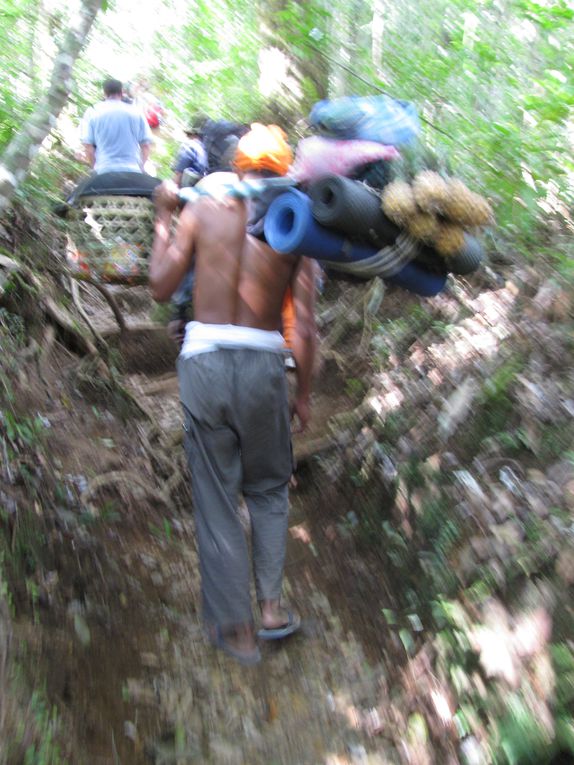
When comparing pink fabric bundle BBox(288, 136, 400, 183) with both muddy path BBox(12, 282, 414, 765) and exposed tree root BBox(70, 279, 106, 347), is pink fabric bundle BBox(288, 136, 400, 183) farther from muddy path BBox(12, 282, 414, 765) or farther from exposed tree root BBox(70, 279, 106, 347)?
exposed tree root BBox(70, 279, 106, 347)

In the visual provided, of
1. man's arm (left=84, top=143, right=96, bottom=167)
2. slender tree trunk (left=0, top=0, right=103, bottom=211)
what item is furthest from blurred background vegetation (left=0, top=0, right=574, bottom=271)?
man's arm (left=84, top=143, right=96, bottom=167)

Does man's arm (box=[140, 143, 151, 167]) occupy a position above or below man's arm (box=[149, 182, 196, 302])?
below

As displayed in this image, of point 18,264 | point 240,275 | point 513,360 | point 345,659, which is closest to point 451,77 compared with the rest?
point 513,360

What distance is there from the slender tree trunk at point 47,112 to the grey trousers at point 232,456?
3.69 feet

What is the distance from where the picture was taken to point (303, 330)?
10.2 feet

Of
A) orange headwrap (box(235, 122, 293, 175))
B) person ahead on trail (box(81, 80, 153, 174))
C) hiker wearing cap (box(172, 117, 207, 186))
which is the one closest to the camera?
orange headwrap (box(235, 122, 293, 175))

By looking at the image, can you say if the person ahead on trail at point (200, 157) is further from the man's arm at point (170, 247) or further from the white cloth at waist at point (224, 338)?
the white cloth at waist at point (224, 338)

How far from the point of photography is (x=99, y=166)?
6.02 m

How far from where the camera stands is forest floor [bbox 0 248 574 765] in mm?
2305

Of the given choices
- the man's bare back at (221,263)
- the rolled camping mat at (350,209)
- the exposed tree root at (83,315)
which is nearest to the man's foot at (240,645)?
the man's bare back at (221,263)

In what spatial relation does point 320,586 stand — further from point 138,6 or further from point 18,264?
point 138,6

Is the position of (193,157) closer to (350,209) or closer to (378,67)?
(378,67)

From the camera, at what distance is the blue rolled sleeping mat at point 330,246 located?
8.05 ft

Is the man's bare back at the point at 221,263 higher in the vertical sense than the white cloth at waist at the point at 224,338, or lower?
higher
